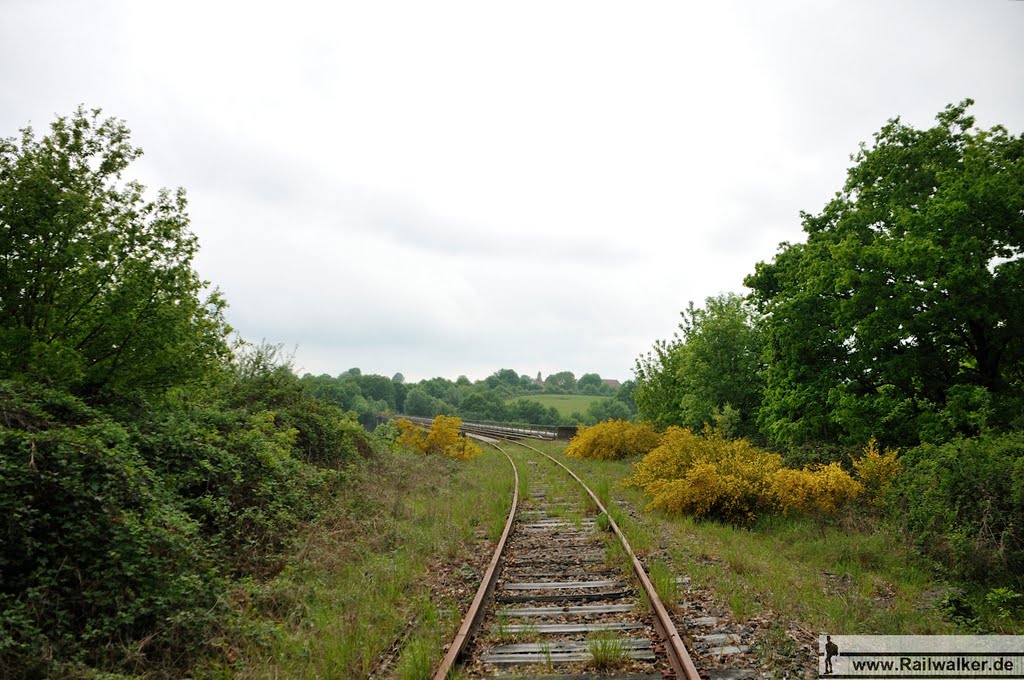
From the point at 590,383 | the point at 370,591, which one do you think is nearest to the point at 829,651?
the point at 370,591

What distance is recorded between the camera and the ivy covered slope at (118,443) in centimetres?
507

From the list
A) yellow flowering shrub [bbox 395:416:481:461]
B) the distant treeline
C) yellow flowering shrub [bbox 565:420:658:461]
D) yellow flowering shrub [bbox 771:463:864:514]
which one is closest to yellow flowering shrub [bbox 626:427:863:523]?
yellow flowering shrub [bbox 771:463:864:514]

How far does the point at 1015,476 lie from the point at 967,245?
687cm

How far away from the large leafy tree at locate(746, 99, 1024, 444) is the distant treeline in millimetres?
44785

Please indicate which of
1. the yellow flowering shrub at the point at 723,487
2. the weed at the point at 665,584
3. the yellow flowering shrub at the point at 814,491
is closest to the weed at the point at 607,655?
the weed at the point at 665,584

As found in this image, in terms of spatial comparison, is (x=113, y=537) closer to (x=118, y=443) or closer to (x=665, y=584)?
(x=118, y=443)

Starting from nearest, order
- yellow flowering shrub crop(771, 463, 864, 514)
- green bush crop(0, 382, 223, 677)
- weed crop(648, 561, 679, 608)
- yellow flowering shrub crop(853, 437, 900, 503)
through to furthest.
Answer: green bush crop(0, 382, 223, 677)
weed crop(648, 561, 679, 608)
yellow flowering shrub crop(771, 463, 864, 514)
yellow flowering shrub crop(853, 437, 900, 503)

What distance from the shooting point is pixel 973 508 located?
7340 millimetres

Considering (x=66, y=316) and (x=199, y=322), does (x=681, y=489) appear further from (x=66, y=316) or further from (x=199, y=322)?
(x=66, y=316)

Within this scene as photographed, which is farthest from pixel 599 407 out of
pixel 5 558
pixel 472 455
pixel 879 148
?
pixel 5 558

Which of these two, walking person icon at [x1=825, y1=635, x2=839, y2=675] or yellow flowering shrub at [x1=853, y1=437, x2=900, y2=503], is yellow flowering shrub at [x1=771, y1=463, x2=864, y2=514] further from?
walking person icon at [x1=825, y1=635, x2=839, y2=675]

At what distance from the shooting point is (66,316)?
927 centimetres

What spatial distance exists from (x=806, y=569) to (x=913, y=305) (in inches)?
324

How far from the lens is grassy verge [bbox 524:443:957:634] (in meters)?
5.81
